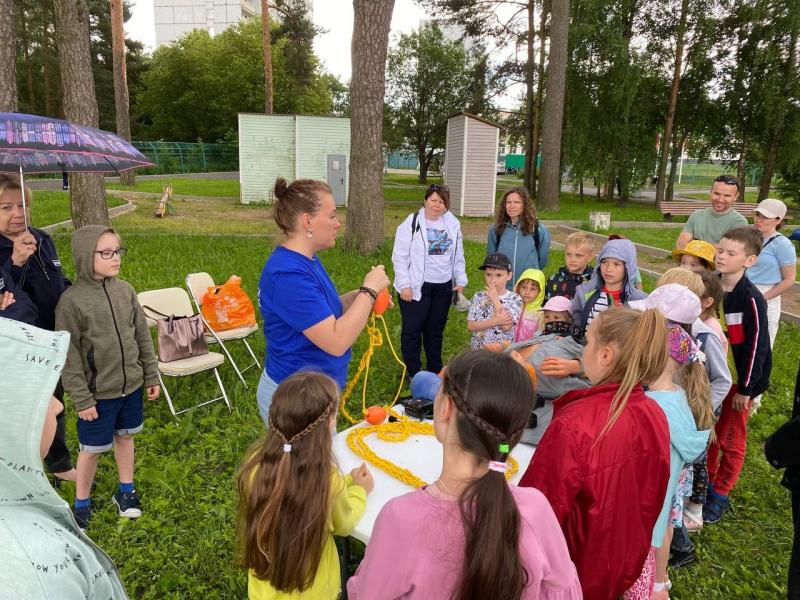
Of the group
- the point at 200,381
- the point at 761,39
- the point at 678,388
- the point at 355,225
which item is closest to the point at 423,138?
the point at 761,39

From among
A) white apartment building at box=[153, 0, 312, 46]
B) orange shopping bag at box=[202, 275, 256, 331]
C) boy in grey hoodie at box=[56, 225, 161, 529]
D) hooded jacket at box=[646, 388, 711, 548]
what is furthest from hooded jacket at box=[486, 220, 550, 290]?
white apartment building at box=[153, 0, 312, 46]

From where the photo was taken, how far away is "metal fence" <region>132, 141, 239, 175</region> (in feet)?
107

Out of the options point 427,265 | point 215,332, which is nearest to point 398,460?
point 427,265

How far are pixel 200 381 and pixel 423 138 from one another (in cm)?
3270

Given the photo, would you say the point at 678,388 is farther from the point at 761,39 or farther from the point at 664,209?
the point at 761,39

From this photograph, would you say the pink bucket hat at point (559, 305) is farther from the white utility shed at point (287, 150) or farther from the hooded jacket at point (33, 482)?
the white utility shed at point (287, 150)

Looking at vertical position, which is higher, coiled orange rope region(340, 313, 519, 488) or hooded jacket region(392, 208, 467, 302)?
hooded jacket region(392, 208, 467, 302)

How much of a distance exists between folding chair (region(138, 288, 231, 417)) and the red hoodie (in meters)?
2.98

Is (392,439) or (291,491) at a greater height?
(291,491)

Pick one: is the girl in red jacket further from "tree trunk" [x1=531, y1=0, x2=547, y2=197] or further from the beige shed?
"tree trunk" [x1=531, y1=0, x2=547, y2=197]

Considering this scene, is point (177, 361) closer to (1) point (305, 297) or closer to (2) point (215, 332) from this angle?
(2) point (215, 332)

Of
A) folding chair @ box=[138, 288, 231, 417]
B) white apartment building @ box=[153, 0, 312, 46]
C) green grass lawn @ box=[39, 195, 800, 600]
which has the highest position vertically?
white apartment building @ box=[153, 0, 312, 46]

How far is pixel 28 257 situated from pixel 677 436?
343 cm

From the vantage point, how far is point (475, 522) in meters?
1.24
